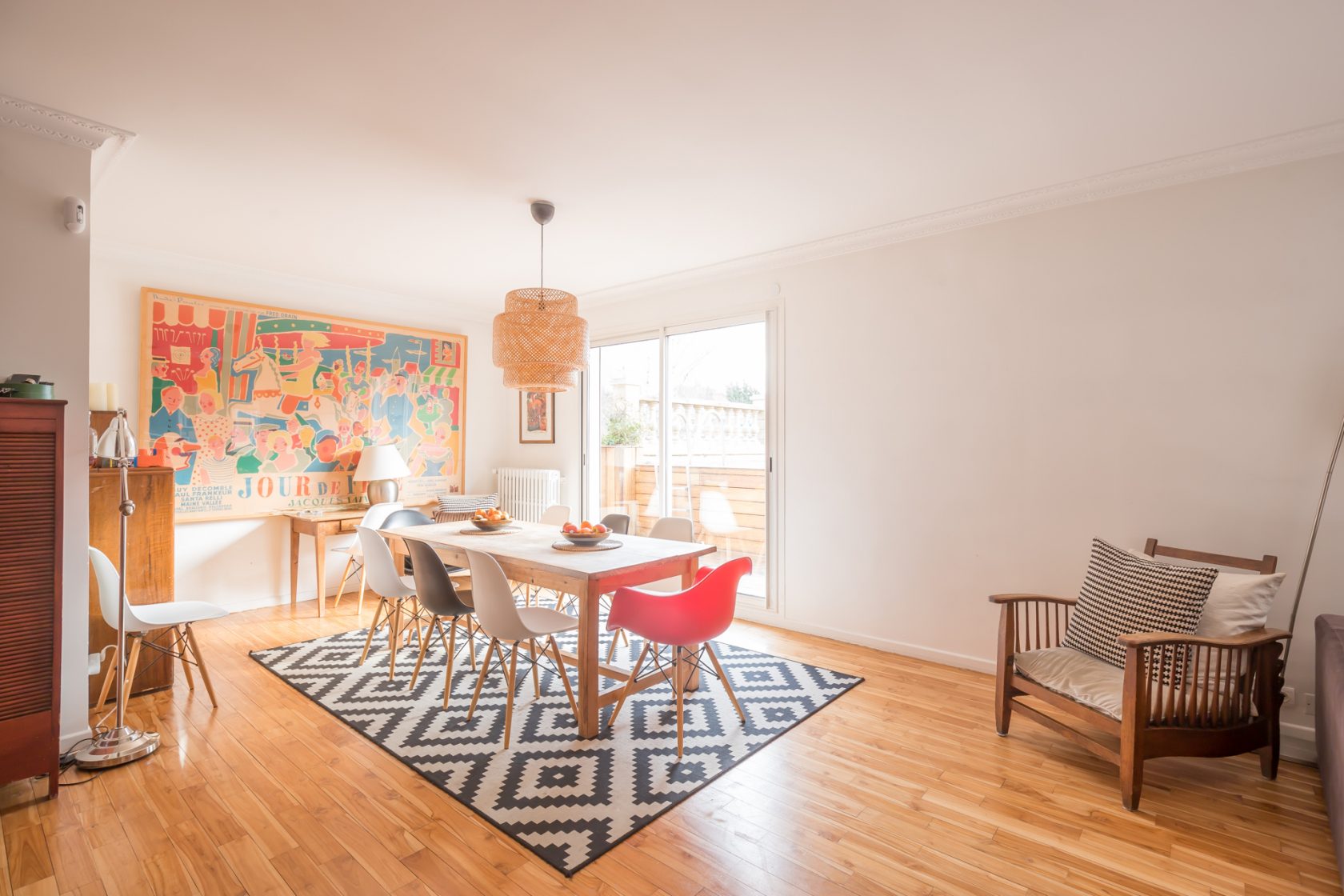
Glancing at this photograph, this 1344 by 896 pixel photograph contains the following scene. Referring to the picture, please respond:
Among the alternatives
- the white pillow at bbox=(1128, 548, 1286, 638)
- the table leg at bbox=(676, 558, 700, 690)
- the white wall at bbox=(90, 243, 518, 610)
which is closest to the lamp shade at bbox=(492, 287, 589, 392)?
the table leg at bbox=(676, 558, 700, 690)

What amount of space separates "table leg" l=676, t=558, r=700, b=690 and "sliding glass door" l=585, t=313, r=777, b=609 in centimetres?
138

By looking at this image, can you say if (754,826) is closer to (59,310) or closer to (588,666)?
(588,666)

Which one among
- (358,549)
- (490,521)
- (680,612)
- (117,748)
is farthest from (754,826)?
(358,549)

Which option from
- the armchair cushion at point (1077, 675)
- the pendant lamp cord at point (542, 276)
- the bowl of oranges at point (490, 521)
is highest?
the pendant lamp cord at point (542, 276)

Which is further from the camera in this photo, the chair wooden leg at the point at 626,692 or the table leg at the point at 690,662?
the table leg at the point at 690,662

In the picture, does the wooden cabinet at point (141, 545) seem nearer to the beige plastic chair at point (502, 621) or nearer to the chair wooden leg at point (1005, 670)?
the beige plastic chair at point (502, 621)

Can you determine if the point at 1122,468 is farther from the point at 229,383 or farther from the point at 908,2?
the point at 229,383

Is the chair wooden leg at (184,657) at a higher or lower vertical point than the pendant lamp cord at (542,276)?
lower

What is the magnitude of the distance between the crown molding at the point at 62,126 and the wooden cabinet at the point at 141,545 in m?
1.57

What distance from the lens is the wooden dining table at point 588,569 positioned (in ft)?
9.29

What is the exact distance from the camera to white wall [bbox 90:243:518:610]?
4.30 meters

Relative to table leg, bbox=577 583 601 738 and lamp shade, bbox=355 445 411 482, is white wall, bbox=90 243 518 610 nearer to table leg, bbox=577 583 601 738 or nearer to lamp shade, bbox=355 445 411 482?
lamp shade, bbox=355 445 411 482

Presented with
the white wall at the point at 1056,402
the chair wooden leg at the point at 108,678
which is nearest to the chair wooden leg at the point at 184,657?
the chair wooden leg at the point at 108,678

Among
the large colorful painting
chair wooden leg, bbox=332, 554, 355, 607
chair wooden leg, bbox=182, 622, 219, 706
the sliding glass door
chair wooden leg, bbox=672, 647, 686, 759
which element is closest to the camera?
chair wooden leg, bbox=672, 647, 686, 759
